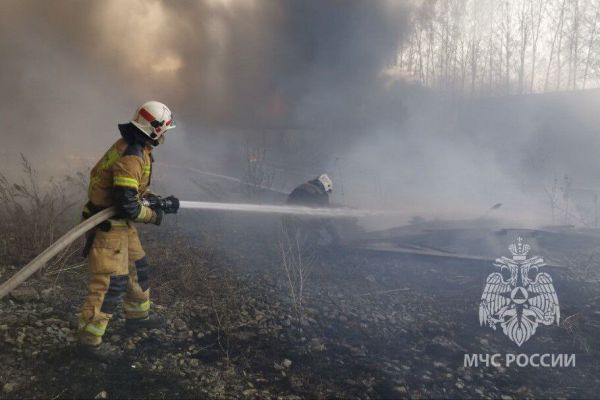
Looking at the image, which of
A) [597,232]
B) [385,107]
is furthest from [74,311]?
[385,107]

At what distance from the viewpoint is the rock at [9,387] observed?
2.46 metres

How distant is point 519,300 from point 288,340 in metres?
2.40

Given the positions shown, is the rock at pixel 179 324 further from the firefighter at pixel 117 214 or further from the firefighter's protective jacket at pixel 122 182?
the firefighter's protective jacket at pixel 122 182

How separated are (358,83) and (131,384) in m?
13.9

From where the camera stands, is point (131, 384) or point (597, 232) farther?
point (597, 232)

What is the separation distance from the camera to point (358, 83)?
15.0 m

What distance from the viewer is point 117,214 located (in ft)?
9.41

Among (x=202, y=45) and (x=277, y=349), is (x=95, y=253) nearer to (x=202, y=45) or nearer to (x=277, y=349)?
(x=277, y=349)

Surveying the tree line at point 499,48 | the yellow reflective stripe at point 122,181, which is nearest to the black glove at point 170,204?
the yellow reflective stripe at point 122,181

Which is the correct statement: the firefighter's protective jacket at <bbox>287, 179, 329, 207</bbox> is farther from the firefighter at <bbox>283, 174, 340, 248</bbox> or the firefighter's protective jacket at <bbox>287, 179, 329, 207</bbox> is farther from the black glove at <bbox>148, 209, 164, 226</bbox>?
the black glove at <bbox>148, 209, 164, 226</bbox>

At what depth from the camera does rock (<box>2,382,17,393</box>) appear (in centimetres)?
246

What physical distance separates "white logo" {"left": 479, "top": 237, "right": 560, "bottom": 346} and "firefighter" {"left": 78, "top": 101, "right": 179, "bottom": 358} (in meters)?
3.09

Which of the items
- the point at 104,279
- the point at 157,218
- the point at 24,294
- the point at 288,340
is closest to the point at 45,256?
the point at 104,279

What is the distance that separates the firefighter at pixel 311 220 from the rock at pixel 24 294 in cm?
282
